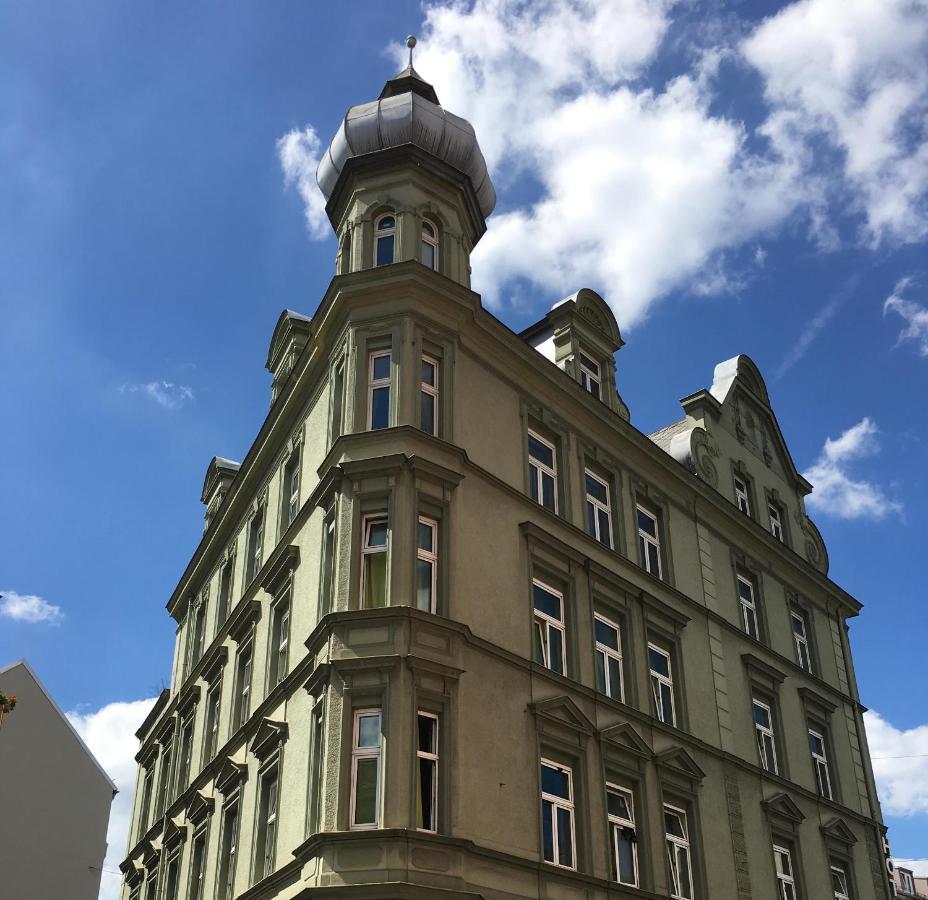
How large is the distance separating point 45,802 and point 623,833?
86.3ft

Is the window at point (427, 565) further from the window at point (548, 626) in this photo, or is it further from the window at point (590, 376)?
the window at point (590, 376)

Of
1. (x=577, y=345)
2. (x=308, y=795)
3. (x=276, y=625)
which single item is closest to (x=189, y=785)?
(x=276, y=625)

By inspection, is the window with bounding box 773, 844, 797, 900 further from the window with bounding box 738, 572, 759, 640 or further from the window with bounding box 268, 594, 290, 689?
the window with bounding box 268, 594, 290, 689

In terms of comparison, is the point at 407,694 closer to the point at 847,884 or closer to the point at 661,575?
the point at 661,575

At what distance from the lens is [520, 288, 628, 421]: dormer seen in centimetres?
2558

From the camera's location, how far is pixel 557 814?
741 inches

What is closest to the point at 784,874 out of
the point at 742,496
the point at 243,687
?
the point at 742,496

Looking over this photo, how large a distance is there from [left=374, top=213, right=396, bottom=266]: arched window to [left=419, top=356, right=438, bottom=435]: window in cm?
240

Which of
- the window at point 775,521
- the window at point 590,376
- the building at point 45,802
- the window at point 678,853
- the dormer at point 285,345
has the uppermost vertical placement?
the dormer at point 285,345

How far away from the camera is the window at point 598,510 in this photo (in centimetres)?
2347

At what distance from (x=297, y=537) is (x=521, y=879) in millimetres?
8076

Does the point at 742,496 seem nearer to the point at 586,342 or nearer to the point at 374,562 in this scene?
the point at 586,342

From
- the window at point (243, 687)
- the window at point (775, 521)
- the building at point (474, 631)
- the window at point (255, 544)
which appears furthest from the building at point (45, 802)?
the window at point (775, 521)

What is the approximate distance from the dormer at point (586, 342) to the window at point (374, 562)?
25.6 ft
